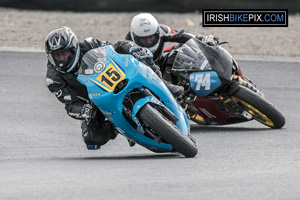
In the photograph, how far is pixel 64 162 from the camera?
22.9 ft

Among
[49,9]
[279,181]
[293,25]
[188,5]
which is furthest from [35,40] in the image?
[279,181]

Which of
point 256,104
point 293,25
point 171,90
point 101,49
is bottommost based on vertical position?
point 293,25

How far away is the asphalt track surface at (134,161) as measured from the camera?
5230mm

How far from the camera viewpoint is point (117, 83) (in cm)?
677

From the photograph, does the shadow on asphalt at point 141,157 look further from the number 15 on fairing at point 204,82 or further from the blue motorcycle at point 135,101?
the number 15 on fairing at point 204,82

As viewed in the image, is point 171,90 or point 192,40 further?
point 192,40

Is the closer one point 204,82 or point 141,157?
point 141,157

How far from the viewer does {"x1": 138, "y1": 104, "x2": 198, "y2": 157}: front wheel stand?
6.48 metres

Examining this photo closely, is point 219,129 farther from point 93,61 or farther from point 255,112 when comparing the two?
point 93,61

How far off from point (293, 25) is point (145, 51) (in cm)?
977

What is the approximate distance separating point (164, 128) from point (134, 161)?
0.52 metres

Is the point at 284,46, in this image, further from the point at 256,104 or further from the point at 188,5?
the point at 256,104
